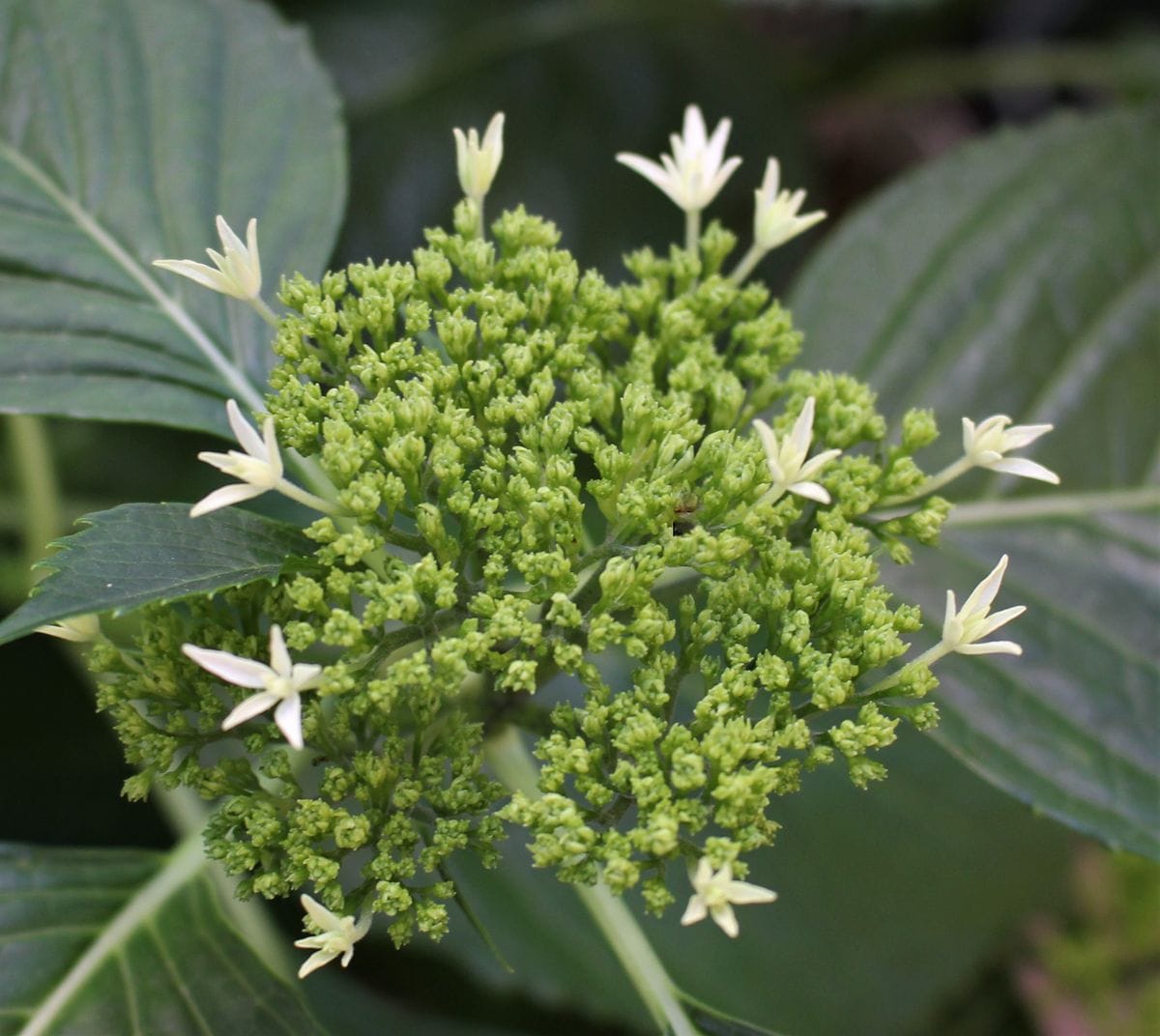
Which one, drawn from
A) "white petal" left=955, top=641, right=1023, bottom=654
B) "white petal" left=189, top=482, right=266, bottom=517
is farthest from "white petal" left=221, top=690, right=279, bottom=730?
"white petal" left=955, top=641, right=1023, bottom=654

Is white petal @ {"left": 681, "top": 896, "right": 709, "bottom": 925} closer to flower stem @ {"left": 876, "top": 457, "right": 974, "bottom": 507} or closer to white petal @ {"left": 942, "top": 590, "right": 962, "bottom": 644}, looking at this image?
white petal @ {"left": 942, "top": 590, "right": 962, "bottom": 644}

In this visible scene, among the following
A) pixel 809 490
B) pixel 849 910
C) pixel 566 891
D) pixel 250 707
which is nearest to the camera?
pixel 250 707

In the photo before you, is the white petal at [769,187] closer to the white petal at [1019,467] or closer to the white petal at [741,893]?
the white petal at [1019,467]

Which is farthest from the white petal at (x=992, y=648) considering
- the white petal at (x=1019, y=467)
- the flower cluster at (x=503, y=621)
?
the white petal at (x=1019, y=467)

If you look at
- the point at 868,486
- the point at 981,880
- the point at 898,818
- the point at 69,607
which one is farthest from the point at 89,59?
the point at 981,880

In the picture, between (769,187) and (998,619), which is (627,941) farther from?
(769,187)

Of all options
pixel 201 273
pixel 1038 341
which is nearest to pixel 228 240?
pixel 201 273

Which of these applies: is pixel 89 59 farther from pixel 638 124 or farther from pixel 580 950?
pixel 580 950
